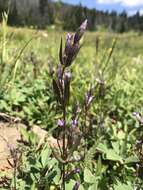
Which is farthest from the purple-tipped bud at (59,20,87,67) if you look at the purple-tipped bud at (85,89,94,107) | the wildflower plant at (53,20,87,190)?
the purple-tipped bud at (85,89,94,107)

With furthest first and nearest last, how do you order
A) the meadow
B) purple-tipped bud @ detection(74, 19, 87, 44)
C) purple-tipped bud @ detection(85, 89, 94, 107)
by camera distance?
purple-tipped bud @ detection(85, 89, 94, 107) < the meadow < purple-tipped bud @ detection(74, 19, 87, 44)

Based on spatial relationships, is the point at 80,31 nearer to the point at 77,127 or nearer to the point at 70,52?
the point at 70,52

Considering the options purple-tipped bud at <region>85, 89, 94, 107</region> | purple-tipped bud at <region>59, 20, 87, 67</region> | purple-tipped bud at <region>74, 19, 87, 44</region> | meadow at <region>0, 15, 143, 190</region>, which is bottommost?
meadow at <region>0, 15, 143, 190</region>

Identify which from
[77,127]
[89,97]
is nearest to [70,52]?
[77,127]

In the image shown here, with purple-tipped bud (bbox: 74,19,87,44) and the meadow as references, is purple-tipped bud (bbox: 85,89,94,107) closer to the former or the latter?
the meadow

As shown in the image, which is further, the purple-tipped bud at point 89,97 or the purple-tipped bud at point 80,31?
the purple-tipped bud at point 89,97

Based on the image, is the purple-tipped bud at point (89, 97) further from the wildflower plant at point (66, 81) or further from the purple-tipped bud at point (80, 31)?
the purple-tipped bud at point (80, 31)

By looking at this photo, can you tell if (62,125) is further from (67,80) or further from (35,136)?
(35,136)

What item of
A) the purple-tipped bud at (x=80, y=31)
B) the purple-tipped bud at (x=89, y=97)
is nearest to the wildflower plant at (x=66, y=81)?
the purple-tipped bud at (x=80, y=31)

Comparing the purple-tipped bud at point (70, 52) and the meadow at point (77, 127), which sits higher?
the purple-tipped bud at point (70, 52)
